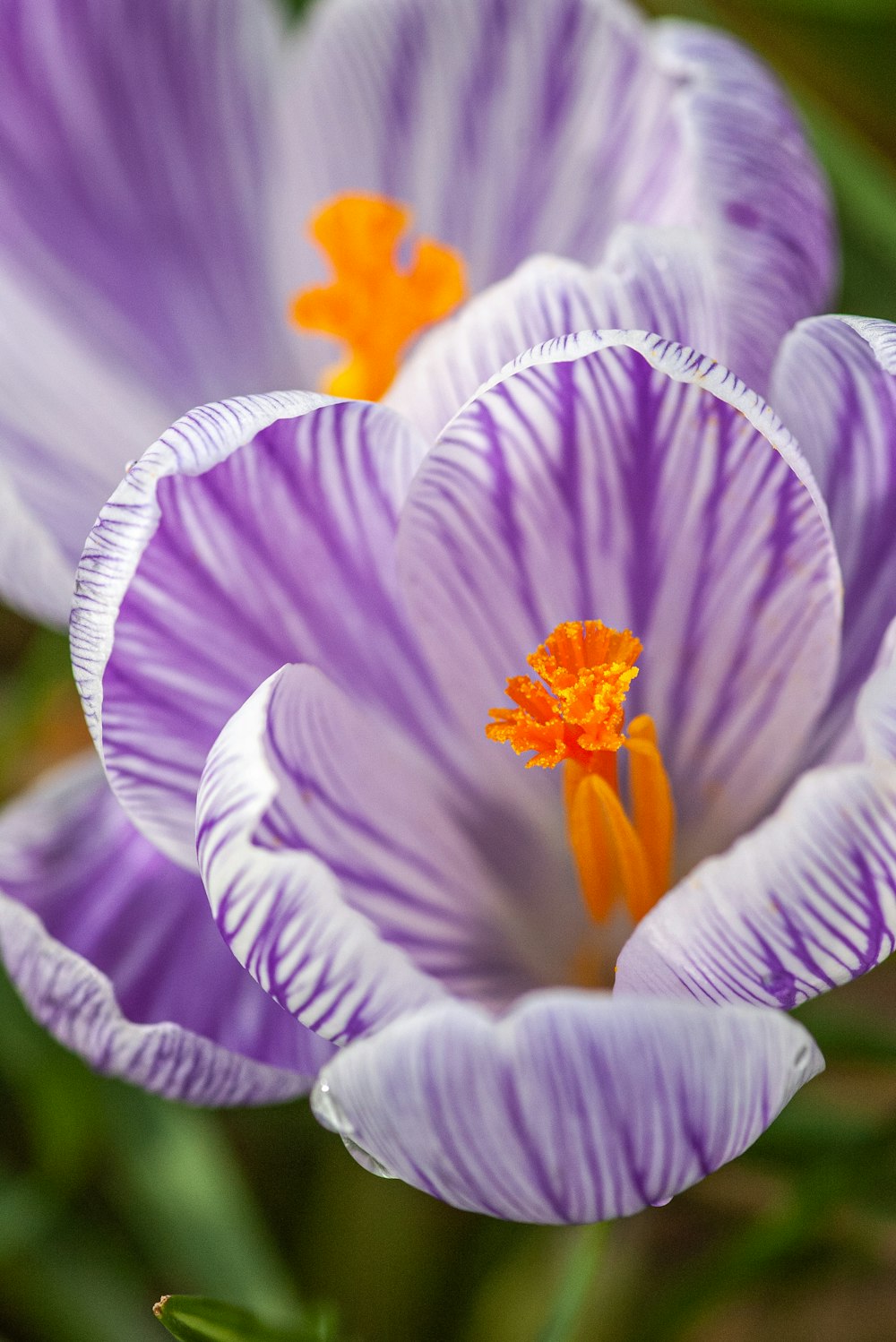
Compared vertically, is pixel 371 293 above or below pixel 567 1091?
above

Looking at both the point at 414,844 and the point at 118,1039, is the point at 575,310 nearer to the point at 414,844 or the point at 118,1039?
the point at 414,844

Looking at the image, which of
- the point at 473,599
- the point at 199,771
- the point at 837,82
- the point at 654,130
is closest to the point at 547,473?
the point at 473,599

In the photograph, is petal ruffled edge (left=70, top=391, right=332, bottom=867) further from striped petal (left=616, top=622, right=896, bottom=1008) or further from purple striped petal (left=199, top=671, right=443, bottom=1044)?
striped petal (left=616, top=622, right=896, bottom=1008)

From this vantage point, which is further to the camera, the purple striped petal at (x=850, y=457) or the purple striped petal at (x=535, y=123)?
the purple striped petal at (x=535, y=123)

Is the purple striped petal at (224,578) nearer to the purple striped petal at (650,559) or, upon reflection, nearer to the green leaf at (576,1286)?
the purple striped petal at (650,559)

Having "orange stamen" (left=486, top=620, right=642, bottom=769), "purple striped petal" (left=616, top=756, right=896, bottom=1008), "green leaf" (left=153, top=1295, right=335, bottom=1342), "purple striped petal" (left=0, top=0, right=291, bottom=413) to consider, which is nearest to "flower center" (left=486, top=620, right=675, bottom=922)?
"orange stamen" (left=486, top=620, right=642, bottom=769)

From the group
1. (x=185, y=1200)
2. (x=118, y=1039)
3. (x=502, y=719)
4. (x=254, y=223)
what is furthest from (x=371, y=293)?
(x=185, y=1200)

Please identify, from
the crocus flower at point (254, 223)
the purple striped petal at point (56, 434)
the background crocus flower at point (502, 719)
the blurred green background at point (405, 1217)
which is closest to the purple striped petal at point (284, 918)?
the background crocus flower at point (502, 719)
